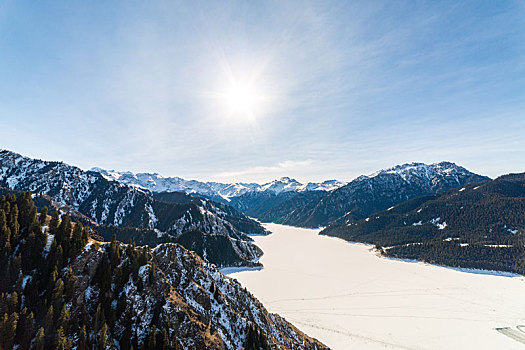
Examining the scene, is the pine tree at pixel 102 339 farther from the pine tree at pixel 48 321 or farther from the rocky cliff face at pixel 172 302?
the pine tree at pixel 48 321

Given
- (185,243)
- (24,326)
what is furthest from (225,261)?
(24,326)

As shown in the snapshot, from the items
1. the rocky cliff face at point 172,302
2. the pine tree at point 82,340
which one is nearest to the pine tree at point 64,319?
the rocky cliff face at point 172,302

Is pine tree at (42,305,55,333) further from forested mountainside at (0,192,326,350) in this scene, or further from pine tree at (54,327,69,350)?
pine tree at (54,327,69,350)

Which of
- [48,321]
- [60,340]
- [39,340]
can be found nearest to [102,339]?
[60,340]

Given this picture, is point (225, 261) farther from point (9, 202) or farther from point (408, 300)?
point (9, 202)

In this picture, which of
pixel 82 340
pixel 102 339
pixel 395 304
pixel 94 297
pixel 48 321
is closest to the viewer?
pixel 82 340

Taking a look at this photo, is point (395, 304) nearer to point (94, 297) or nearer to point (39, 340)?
point (94, 297)
